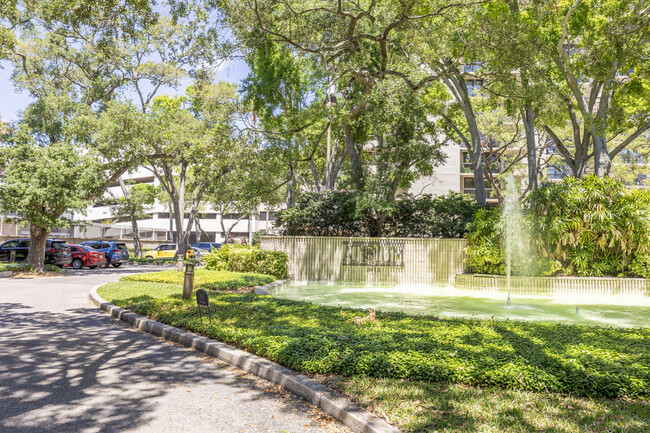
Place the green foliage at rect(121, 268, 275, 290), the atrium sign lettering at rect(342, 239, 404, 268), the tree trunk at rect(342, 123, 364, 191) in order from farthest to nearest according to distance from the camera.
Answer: the tree trunk at rect(342, 123, 364, 191), the atrium sign lettering at rect(342, 239, 404, 268), the green foliage at rect(121, 268, 275, 290)

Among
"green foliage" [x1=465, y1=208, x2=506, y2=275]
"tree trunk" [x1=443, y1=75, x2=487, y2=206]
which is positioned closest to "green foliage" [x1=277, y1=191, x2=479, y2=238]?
"tree trunk" [x1=443, y1=75, x2=487, y2=206]

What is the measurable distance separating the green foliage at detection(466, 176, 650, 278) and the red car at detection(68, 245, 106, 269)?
20.6 metres

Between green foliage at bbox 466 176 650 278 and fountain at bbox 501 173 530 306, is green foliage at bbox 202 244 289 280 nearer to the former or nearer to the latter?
green foliage at bbox 466 176 650 278

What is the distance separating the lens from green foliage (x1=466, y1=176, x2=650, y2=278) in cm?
1530

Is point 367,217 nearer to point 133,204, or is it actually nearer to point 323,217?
point 323,217

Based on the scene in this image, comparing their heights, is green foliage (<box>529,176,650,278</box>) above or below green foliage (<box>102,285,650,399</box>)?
above

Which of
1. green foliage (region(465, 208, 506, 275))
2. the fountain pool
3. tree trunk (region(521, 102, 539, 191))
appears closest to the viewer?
the fountain pool

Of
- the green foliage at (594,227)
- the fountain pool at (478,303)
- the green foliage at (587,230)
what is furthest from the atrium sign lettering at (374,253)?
the green foliage at (594,227)

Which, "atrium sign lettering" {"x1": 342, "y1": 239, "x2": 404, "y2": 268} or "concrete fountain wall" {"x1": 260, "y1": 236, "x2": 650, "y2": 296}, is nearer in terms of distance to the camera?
"concrete fountain wall" {"x1": 260, "y1": 236, "x2": 650, "y2": 296}

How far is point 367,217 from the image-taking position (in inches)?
797

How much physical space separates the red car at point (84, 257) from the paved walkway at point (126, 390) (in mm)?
18438

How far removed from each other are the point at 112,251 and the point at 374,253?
17128mm

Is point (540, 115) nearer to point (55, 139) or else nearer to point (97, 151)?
point (97, 151)

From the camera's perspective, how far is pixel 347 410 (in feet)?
13.9
